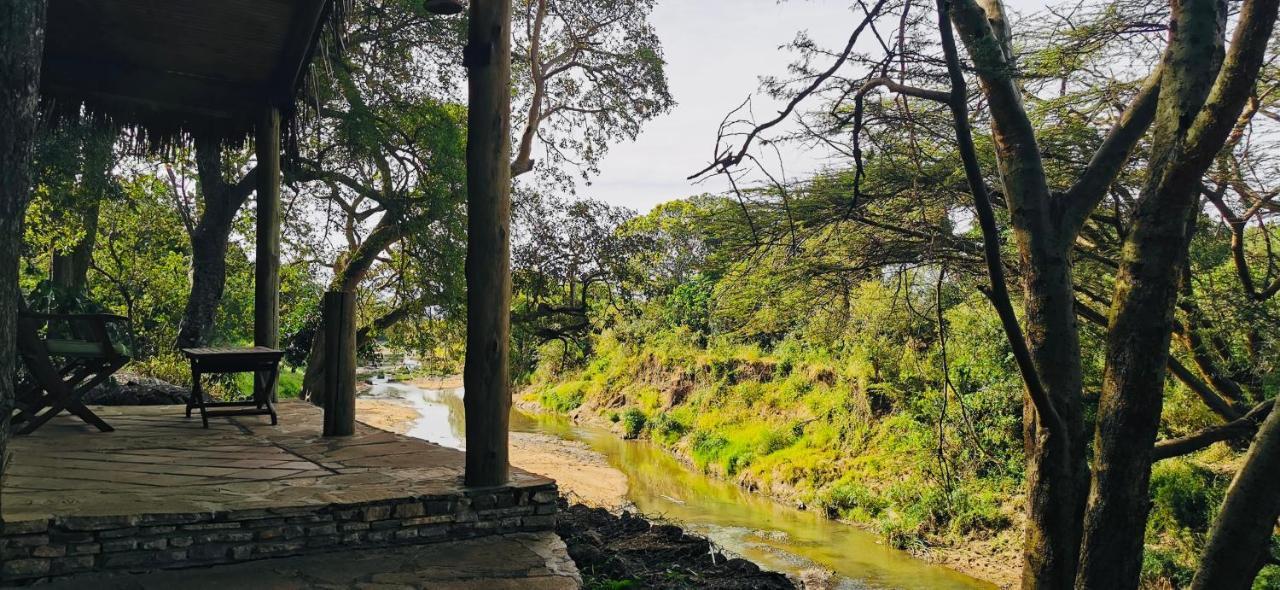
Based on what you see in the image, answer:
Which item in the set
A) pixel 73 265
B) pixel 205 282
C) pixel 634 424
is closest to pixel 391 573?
pixel 205 282

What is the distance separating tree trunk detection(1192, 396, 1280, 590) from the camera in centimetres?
333

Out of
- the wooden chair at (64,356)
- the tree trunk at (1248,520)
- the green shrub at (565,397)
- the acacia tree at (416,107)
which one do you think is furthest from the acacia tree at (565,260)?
the green shrub at (565,397)

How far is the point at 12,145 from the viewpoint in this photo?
243 centimetres

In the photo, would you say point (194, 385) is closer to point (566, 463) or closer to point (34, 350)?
point (34, 350)

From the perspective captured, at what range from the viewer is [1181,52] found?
3.82 m

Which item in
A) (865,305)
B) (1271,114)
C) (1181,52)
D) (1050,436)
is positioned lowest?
(1050,436)

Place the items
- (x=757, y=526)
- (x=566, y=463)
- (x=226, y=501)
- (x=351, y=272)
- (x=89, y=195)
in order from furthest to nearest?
1. (x=566, y=463)
2. (x=757, y=526)
3. (x=351, y=272)
4. (x=89, y=195)
5. (x=226, y=501)

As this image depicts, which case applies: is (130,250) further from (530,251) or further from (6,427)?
(6,427)

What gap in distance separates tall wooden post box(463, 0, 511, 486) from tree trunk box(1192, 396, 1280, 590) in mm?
3010

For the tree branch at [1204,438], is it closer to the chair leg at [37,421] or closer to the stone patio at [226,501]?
the stone patio at [226,501]

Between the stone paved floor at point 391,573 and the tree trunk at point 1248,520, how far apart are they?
2.65 meters

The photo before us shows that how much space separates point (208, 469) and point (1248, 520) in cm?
448

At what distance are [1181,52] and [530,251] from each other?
911cm

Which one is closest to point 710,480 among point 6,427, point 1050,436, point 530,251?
point 530,251
